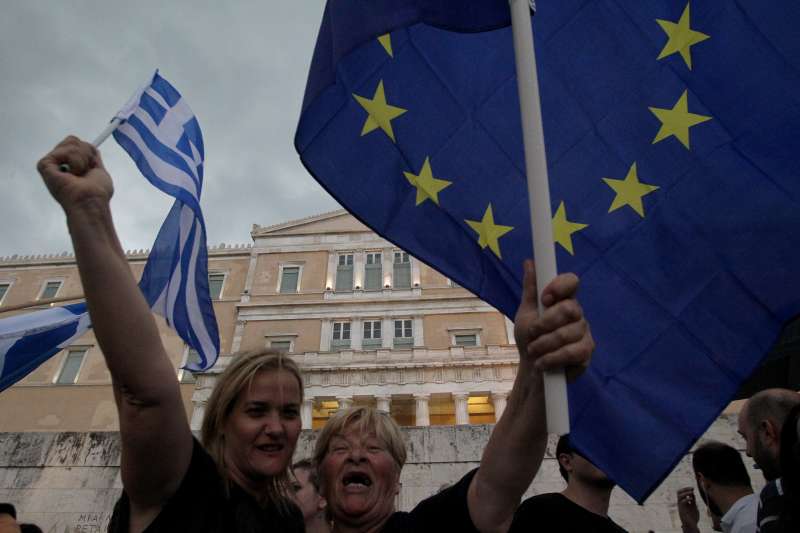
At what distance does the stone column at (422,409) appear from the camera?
76.5ft

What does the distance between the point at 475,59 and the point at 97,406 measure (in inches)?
1179

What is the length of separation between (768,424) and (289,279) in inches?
1149

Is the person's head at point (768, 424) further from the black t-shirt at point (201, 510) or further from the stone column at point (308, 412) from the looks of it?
the stone column at point (308, 412)

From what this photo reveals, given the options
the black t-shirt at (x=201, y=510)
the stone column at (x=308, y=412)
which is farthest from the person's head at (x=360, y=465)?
the stone column at (x=308, y=412)

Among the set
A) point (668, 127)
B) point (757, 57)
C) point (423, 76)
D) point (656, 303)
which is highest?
point (423, 76)

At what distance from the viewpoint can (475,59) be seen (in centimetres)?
265

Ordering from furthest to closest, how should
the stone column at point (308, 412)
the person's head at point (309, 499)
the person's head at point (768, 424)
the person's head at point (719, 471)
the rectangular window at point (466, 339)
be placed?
1. the rectangular window at point (466, 339)
2. the stone column at point (308, 412)
3. the person's head at point (719, 471)
4. the person's head at point (309, 499)
5. the person's head at point (768, 424)

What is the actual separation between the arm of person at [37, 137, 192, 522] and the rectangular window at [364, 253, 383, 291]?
28137 mm

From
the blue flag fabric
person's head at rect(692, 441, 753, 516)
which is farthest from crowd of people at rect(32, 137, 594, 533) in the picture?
person's head at rect(692, 441, 753, 516)

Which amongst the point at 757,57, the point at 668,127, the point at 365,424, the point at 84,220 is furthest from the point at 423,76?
the point at 84,220

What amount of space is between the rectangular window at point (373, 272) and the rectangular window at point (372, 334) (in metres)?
2.10

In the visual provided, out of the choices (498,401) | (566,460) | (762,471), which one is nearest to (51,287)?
(498,401)

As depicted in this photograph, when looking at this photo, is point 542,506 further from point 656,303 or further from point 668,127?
point 668,127

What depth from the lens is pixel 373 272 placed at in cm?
3033
